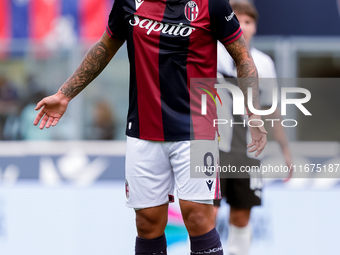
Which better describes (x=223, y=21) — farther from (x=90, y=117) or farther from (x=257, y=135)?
(x=90, y=117)

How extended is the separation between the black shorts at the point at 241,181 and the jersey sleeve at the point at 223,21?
999mm

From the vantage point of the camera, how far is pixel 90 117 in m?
7.45

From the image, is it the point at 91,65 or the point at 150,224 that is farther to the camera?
the point at 91,65

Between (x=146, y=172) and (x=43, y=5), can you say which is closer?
(x=146, y=172)

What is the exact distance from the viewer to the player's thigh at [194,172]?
202cm

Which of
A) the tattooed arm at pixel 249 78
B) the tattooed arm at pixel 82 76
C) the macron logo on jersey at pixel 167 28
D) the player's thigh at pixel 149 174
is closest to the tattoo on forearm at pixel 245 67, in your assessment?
the tattooed arm at pixel 249 78

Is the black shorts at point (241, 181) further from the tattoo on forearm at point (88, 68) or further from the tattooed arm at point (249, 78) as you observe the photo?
the tattoo on forearm at point (88, 68)

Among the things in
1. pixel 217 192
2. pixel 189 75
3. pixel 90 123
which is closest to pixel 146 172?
pixel 217 192

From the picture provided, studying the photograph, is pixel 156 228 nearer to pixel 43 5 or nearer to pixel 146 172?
pixel 146 172

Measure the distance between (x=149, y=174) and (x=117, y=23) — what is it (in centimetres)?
70

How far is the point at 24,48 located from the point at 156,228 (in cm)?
591

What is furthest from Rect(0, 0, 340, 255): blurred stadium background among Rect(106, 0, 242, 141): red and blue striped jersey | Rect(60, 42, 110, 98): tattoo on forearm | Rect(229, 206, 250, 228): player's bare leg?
Rect(106, 0, 242, 141): red and blue striped jersey

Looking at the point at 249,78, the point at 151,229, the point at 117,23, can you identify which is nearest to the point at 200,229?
the point at 151,229

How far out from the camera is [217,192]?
2080 millimetres
